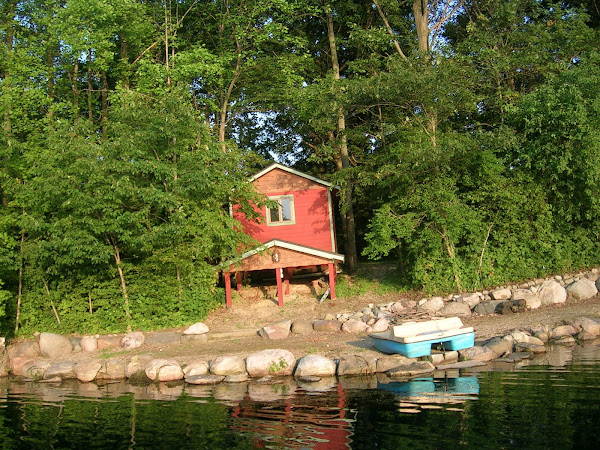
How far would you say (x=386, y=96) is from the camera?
20391 mm

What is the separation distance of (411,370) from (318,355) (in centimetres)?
228

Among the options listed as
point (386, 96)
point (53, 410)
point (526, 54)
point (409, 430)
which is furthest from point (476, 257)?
point (53, 410)

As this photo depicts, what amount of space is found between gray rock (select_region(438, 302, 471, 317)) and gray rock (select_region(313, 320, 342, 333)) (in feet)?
10.4

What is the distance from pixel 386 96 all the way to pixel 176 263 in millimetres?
9373

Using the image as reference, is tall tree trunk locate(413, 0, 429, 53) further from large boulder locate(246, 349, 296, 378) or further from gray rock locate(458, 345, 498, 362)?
large boulder locate(246, 349, 296, 378)

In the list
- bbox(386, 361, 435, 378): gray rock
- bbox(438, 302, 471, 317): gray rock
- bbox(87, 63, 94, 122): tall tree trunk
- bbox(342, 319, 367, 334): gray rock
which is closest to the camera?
bbox(386, 361, 435, 378): gray rock

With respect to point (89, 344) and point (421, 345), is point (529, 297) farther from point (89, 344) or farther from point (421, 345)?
point (89, 344)

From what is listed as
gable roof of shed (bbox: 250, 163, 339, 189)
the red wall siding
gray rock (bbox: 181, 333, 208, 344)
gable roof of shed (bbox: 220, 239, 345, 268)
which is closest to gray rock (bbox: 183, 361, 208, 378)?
gray rock (bbox: 181, 333, 208, 344)

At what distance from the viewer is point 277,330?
55.9 feet

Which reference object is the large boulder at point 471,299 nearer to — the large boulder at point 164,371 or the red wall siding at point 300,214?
the red wall siding at point 300,214

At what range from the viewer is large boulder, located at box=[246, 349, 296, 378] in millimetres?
13422

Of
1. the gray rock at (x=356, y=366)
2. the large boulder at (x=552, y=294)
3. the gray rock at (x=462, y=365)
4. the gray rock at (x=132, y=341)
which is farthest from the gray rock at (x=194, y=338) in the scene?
the large boulder at (x=552, y=294)

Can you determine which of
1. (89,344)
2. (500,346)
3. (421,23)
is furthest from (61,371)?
(421,23)

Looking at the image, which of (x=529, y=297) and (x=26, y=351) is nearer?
(x=26, y=351)
